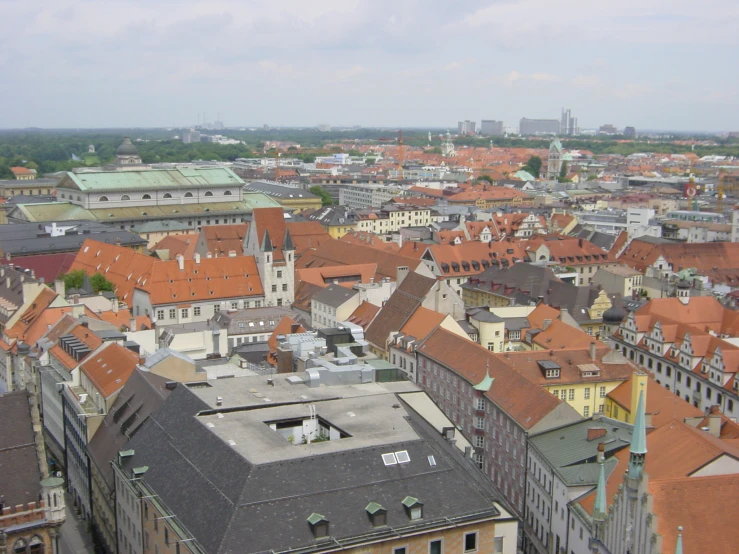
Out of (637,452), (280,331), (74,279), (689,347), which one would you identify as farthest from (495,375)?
(74,279)

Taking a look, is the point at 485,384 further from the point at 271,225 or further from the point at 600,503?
the point at 271,225

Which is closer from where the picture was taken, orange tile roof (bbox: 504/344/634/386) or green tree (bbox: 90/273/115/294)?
orange tile roof (bbox: 504/344/634/386)

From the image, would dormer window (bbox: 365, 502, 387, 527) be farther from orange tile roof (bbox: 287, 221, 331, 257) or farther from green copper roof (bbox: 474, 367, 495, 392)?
orange tile roof (bbox: 287, 221, 331, 257)

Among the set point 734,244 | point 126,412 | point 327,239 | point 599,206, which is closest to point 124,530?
point 126,412

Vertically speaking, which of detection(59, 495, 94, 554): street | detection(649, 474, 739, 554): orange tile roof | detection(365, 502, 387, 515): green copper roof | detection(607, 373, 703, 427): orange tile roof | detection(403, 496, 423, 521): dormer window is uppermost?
detection(365, 502, 387, 515): green copper roof

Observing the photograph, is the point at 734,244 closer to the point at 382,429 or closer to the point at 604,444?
the point at 604,444

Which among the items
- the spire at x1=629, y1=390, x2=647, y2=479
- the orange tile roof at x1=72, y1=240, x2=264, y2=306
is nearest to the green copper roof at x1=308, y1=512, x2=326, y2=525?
the spire at x1=629, y1=390, x2=647, y2=479

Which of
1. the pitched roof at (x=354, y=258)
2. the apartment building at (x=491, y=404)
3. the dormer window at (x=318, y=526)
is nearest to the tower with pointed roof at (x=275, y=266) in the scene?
the pitched roof at (x=354, y=258)

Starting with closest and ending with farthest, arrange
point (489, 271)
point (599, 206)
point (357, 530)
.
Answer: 1. point (357, 530)
2. point (489, 271)
3. point (599, 206)

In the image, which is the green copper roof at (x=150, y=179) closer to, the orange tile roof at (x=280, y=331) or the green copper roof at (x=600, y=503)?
the orange tile roof at (x=280, y=331)
